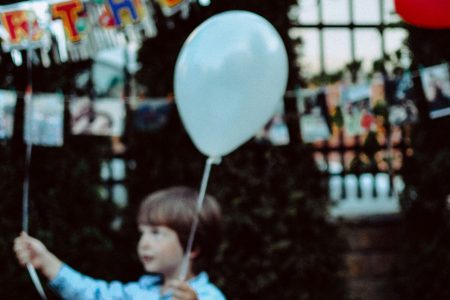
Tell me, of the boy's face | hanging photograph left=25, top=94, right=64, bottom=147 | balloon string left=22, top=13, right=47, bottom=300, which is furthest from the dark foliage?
the boy's face

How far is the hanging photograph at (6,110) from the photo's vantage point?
3.51 m

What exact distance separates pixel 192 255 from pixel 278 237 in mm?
1668

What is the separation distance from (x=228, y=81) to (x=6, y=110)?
1.73 meters

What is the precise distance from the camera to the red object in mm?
2773

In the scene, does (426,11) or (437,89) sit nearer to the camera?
(426,11)

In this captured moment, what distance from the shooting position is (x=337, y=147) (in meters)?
4.80

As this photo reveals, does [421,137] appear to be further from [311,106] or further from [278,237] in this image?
[278,237]

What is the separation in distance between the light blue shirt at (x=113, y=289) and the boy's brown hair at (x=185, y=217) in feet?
0.37

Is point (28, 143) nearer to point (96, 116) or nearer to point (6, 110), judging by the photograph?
point (6, 110)

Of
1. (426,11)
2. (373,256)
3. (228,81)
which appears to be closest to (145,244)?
(228,81)

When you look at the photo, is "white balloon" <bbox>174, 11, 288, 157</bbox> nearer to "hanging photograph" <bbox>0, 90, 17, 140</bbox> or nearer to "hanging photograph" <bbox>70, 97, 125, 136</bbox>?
"hanging photograph" <bbox>70, 97, 125, 136</bbox>

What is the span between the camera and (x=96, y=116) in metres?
3.62

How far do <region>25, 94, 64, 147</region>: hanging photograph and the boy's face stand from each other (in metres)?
1.53

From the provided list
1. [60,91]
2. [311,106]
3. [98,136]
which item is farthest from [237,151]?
[60,91]
